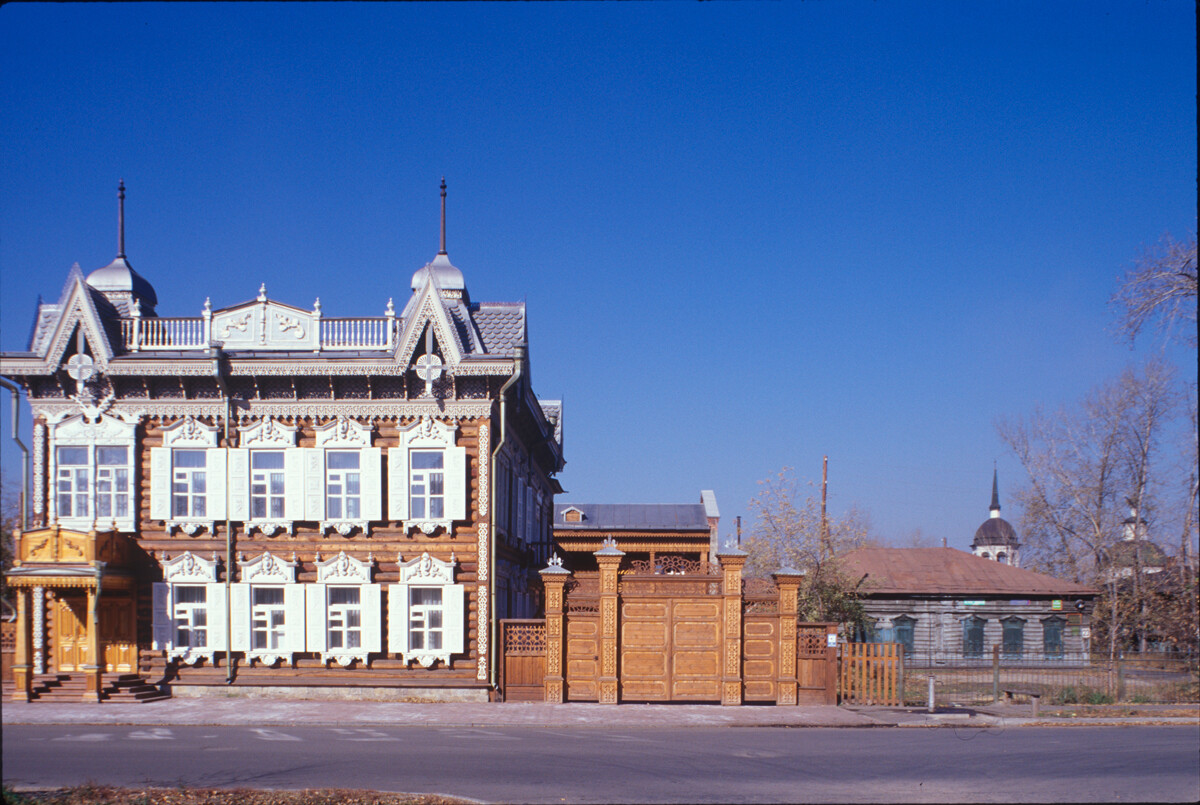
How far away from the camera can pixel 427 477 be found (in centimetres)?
2439

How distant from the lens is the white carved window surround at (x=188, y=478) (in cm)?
2441

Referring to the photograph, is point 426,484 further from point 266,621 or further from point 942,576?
point 942,576

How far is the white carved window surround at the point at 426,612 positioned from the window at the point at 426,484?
3.70 feet

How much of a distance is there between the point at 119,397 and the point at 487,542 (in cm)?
1024

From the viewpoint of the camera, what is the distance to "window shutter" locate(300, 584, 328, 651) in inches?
949

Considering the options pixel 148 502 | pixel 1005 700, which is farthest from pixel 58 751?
pixel 1005 700

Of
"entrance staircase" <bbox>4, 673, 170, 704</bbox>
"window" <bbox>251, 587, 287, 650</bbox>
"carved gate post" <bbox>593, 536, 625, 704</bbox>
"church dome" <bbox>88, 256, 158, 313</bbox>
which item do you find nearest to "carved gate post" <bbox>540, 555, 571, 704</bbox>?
"carved gate post" <bbox>593, 536, 625, 704</bbox>

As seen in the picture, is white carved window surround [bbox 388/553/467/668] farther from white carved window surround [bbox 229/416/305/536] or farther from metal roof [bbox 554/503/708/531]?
metal roof [bbox 554/503/708/531]

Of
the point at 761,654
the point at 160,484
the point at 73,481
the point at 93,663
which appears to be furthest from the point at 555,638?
the point at 73,481

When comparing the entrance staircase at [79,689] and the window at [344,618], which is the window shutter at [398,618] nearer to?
the window at [344,618]

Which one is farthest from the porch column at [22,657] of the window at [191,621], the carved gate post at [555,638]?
the carved gate post at [555,638]

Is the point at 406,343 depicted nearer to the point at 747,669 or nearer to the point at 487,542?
the point at 487,542

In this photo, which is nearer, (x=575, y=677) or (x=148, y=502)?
(x=575, y=677)

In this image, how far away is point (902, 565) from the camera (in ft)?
148
